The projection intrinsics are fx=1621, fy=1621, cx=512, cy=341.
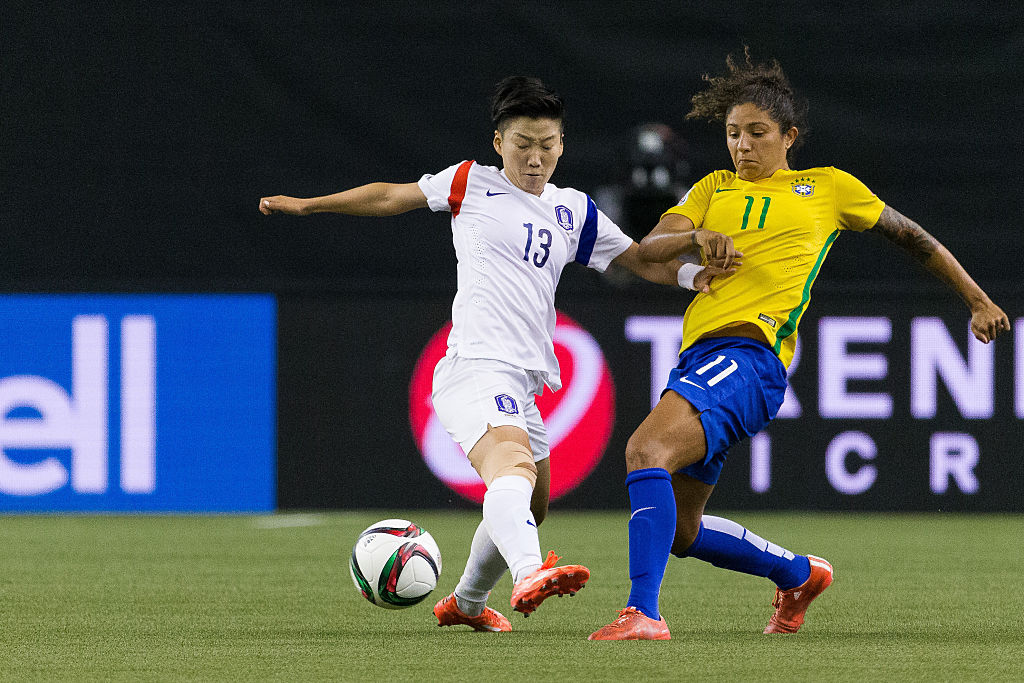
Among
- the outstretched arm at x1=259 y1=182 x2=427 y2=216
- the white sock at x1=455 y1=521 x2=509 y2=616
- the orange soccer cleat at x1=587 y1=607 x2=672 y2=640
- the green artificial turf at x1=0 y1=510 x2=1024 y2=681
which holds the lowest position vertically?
the green artificial turf at x1=0 y1=510 x2=1024 y2=681

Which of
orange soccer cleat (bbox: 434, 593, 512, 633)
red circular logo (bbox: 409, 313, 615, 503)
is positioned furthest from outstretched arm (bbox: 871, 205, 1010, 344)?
red circular logo (bbox: 409, 313, 615, 503)

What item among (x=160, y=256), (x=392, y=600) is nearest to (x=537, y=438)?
(x=392, y=600)

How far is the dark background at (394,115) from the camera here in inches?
387

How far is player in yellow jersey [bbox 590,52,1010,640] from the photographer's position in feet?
14.8

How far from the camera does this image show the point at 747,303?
473 centimetres

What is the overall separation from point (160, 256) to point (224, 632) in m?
5.58

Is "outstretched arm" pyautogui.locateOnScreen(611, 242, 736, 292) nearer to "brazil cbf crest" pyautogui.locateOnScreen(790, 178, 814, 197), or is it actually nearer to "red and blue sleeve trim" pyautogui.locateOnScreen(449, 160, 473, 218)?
"brazil cbf crest" pyautogui.locateOnScreen(790, 178, 814, 197)

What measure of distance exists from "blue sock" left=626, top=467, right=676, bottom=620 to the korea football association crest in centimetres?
38

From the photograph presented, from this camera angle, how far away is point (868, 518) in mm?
9367

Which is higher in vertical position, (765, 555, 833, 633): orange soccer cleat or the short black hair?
the short black hair

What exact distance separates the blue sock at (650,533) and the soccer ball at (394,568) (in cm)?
66

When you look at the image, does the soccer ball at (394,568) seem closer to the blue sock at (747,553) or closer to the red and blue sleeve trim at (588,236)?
the blue sock at (747,553)

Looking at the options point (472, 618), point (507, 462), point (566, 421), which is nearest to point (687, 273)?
point (507, 462)

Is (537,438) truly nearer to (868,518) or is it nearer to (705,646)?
(705,646)
